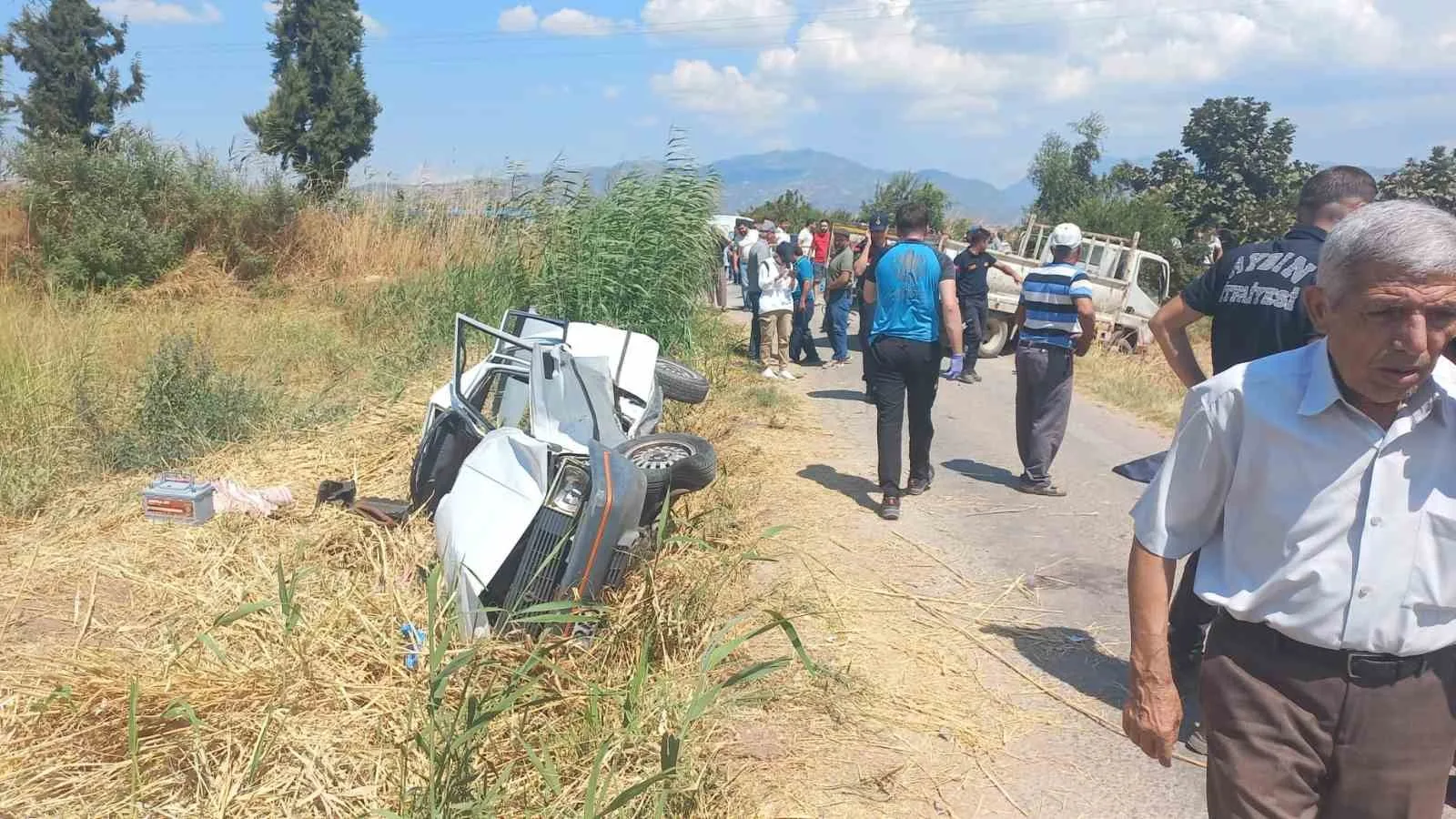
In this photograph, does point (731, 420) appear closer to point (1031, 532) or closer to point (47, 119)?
point (1031, 532)

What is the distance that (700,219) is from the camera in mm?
9594

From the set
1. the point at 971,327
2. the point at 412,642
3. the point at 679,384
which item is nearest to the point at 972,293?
the point at 971,327

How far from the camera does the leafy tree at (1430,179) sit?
28575 millimetres

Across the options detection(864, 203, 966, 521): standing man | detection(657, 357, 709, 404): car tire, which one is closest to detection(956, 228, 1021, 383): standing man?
detection(864, 203, 966, 521): standing man

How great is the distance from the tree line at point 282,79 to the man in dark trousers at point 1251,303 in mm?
36670

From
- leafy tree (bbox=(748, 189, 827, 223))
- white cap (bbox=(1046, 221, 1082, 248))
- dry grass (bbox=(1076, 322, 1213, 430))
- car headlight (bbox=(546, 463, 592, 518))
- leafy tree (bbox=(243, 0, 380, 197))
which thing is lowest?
dry grass (bbox=(1076, 322, 1213, 430))

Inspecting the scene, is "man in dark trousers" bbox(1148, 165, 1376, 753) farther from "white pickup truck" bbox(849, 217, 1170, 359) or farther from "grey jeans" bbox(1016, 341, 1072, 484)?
→ "white pickup truck" bbox(849, 217, 1170, 359)

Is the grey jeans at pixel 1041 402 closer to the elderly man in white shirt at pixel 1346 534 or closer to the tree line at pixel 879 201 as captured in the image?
the elderly man in white shirt at pixel 1346 534

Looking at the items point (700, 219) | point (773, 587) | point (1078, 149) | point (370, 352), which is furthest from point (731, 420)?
point (1078, 149)

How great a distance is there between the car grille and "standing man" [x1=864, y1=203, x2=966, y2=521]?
Result: 2792 mm

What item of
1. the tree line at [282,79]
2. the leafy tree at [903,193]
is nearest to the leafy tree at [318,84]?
the tree line at [282,79]

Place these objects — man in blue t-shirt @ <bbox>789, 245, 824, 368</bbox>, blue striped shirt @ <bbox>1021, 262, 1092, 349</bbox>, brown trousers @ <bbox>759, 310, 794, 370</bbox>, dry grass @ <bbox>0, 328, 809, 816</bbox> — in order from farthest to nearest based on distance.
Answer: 1. man in blue t-shirt @ <bbox>789, 245, 824, 368</bbox>
2. brown trousers @ <bbox>759, 310, 794, 370</bbox>
3. blue striped shirt @ <bbox>1021, 262, 1092, 349</bbox>
4. dry grass @ <bbox>0, 328, 809, 816</bbox>

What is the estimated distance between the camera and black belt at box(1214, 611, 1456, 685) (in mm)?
1845

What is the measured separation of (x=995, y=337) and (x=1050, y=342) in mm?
7876
